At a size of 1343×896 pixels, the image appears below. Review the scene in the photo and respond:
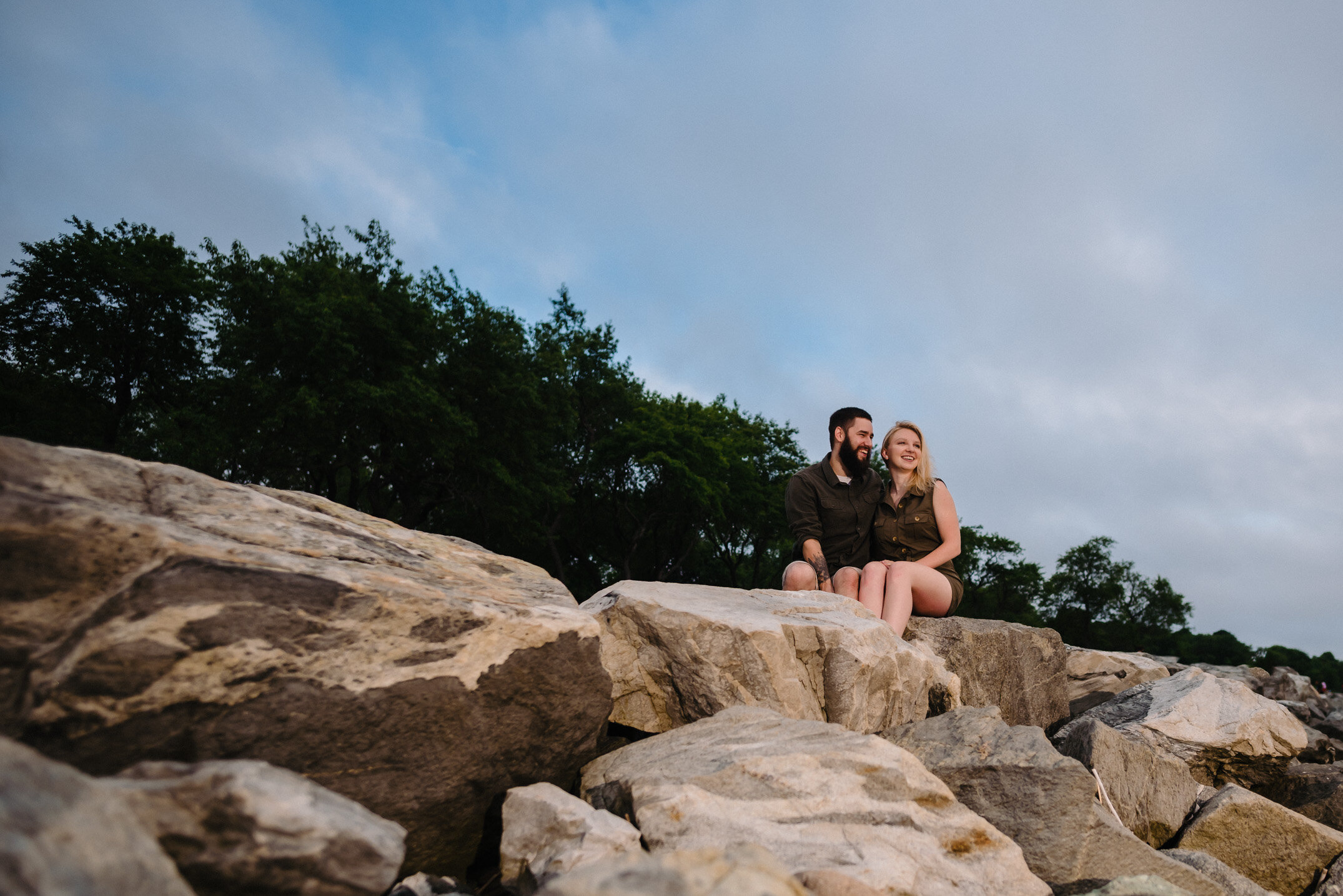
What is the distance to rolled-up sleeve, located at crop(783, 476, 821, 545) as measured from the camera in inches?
293

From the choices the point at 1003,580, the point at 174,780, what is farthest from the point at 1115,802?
the point at 1003,580

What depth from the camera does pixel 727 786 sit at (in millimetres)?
3451

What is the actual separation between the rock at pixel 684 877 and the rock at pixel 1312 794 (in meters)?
6.17

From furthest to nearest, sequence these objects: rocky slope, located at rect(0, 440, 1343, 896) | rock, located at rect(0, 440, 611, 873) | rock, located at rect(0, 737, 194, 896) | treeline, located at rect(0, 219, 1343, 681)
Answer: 1. treeline, located at rect(0, 219, 1343, 681)
2. rock, located at rect(0, 440, 611, 873)
3. rocky slope, located at rect(0, 440, 1343, 896)
4. rock, located at rect(0, 737, 194, 896)

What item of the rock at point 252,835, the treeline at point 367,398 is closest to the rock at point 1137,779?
the rock at point 252,835

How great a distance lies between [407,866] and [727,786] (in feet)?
4.46

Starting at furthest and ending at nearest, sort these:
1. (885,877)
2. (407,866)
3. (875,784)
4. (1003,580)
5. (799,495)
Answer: (1003,580), (799,495), (875,784), (407,866), (885,877)

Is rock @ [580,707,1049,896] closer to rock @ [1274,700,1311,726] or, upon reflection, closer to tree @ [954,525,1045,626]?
rock @ [1274,700,1311,726]

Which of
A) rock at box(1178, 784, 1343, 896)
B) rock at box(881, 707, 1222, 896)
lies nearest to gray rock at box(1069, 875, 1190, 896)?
rock at box(881, 707, 1222, 896)

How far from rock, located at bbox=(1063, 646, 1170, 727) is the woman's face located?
134 inches

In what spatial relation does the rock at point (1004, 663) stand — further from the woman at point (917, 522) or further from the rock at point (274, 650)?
the rock at point (274, 650)

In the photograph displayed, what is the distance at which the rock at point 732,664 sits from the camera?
15.0 ft

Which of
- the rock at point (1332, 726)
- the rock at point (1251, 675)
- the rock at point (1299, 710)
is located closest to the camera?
the rock at point (1332, 726)

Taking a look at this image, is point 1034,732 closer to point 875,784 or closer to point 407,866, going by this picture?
point 875,784
